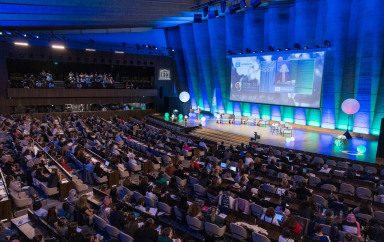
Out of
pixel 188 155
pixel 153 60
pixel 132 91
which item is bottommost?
pixel 188 155

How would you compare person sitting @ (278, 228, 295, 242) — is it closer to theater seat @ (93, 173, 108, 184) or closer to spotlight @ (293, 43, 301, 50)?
theater seat @ (93, 173, 108, 184)

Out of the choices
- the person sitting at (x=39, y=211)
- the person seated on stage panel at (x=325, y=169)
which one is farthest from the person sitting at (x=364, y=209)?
the person sitting at (x=39, y=211)

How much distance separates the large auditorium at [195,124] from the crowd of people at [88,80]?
13 centimetres

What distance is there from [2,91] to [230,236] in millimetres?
25212

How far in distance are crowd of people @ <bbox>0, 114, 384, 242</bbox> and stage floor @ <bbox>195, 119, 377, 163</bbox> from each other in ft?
6.68

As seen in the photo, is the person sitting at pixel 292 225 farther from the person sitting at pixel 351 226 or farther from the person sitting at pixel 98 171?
the person sitting at pixel 98 171

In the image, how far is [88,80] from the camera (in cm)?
3022

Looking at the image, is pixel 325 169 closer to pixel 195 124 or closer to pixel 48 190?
pixel 48 190

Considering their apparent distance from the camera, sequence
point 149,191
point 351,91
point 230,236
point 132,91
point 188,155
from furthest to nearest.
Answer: point 132,91, point 351,91, point 188,155, point 149,191, point 230,236

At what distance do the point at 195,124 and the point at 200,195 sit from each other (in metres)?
15.2

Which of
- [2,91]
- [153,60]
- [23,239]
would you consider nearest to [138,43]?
[153,60]

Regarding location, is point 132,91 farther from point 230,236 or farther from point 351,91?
point 230,236

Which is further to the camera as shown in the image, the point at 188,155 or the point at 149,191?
the point at 188,155

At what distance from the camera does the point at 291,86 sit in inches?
891
